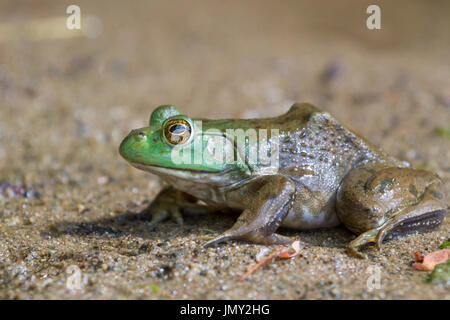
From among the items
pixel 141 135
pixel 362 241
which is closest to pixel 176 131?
pixel 141 135

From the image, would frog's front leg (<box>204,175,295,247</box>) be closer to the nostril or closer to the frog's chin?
the frog's chin

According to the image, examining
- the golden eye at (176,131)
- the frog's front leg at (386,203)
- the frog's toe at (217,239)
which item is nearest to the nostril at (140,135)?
the golden eye at (176,131)

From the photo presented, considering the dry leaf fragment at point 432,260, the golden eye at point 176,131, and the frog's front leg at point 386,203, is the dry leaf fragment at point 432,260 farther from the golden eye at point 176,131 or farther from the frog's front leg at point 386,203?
the golden eye at point 176,131

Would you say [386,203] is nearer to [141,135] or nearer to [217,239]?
[217,239]

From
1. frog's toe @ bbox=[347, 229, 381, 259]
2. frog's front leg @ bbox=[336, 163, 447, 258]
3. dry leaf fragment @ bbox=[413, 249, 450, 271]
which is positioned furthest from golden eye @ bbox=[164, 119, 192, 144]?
dry leaf fragment @ bbox=[413, 249, 450, 271]
